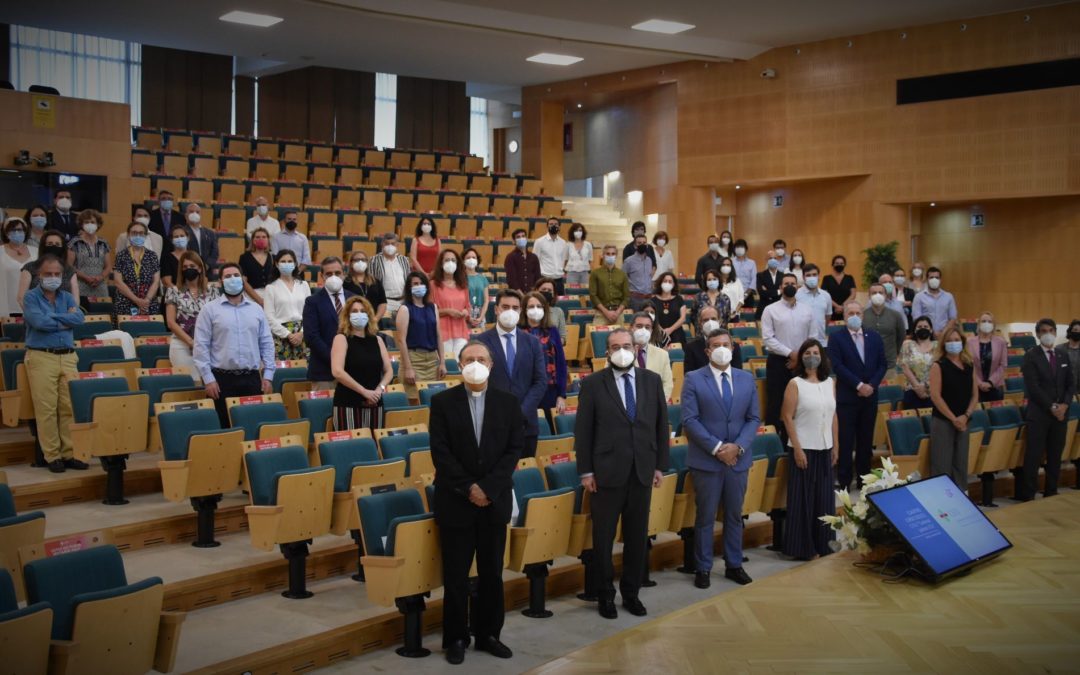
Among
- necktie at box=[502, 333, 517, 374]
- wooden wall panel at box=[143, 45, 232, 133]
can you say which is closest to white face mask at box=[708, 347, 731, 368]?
necktie at box=[502, 333, 517, 374]

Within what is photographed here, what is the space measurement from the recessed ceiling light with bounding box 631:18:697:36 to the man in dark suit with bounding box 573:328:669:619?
1031 centimetres

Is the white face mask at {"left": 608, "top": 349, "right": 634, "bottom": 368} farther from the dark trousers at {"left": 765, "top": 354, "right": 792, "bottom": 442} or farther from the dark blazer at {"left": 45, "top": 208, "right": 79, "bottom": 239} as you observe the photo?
the dark blazer at {"left": 45, "top": 208, "right": 79, "bottom": 239}

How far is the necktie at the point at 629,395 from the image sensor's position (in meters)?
4.90

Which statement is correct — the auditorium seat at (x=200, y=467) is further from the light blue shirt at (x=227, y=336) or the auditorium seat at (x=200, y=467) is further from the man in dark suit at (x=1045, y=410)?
the man in dark suit at (x=1045, y=410)

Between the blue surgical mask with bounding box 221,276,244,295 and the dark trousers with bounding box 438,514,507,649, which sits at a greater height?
the blue surgical mask with bounding box 221,276,244,295

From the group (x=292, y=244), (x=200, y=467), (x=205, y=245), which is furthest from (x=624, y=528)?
(x=292, y=244)

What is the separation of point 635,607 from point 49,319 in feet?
11.6

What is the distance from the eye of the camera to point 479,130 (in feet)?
74.5

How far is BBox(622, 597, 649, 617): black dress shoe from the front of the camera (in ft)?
16.0

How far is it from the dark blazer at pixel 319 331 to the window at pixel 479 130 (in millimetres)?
16772

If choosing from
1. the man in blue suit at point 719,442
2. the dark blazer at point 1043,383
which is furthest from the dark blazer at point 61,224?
the dark blazer at point 1043,383

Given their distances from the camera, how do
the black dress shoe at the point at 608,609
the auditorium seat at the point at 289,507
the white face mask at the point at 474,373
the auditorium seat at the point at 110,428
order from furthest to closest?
the auditorium seat at the point at 110,428
the black dress shoe at the point at 608,609
the auditorium seat at the point at 289,507
the white face mask at the point at 474,373

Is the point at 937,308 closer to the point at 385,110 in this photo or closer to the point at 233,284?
the point at 233,284

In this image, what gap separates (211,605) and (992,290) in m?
13.9
